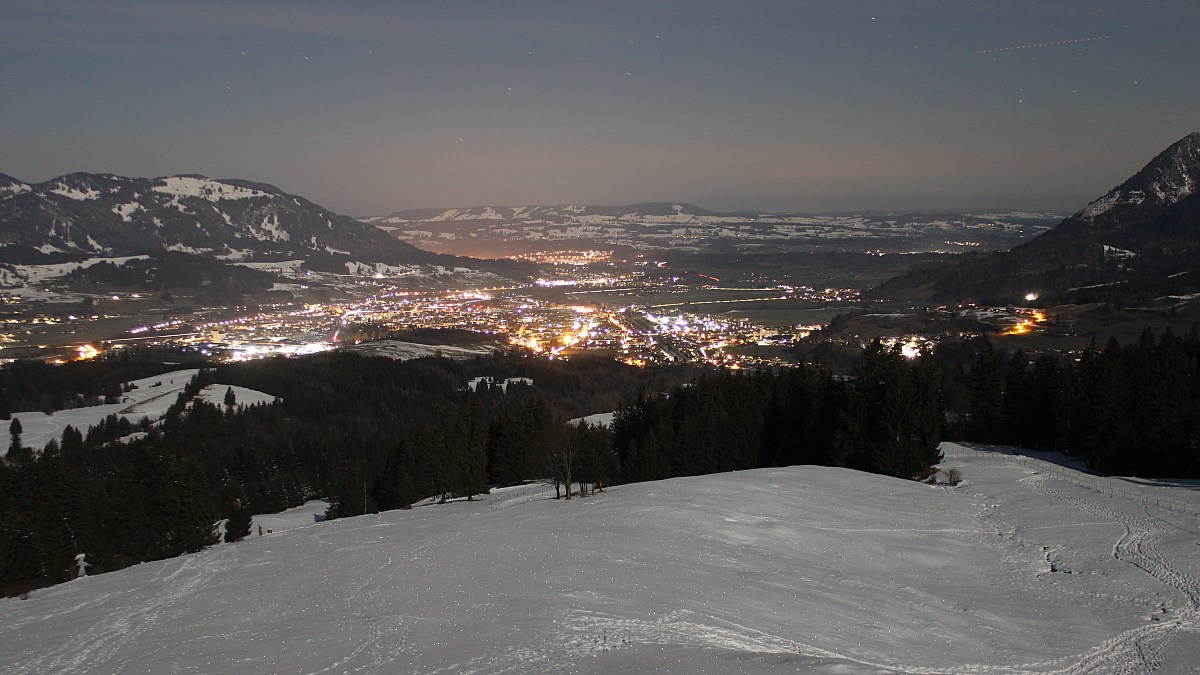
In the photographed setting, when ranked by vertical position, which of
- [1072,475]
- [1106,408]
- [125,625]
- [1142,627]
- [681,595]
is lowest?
[1072,475]

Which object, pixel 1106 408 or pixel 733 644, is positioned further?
pixel 1106 408

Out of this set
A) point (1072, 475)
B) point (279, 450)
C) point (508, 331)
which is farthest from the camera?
point (508, 331)

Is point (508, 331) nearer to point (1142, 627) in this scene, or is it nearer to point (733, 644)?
point (1142, 627)

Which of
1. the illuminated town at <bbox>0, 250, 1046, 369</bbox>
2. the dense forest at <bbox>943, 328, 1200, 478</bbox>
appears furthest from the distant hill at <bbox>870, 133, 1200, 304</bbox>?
the dense forest at <bbox>943, 328, 1200, 478</bbox>

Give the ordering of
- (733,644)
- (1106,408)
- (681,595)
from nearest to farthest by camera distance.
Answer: (733,644) < (681,595) < (1106,408)

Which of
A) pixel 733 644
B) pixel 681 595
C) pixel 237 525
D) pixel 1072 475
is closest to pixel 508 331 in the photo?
pixel 237 525

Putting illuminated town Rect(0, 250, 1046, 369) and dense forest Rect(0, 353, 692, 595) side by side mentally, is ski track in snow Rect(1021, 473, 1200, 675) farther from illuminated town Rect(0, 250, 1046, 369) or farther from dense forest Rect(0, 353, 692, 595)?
illuminated town Rect(0, 250, 1046, 369)

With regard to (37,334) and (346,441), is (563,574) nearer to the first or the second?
(346,441)
